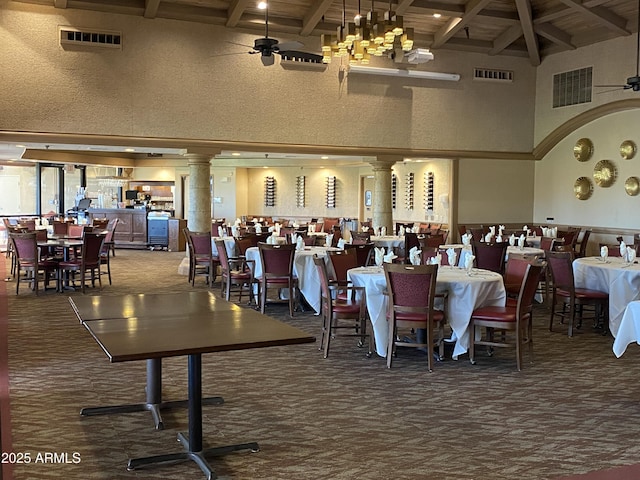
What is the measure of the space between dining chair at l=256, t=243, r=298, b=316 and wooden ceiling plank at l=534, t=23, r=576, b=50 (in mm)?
8876

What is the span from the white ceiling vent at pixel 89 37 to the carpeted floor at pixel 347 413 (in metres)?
6.65

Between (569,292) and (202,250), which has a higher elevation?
(202,250)

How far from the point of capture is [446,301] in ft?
20.8

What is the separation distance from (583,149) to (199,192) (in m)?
8.46

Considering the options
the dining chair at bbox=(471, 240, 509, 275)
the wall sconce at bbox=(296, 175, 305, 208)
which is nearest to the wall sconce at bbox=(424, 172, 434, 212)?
the wall sconce at bbox=(296, 175, 305, 208)

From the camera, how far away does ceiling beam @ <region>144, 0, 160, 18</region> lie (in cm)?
1190

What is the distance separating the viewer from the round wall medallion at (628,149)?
43.2 ft

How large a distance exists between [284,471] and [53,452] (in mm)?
1444

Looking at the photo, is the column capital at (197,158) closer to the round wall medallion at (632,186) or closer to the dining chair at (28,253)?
the dining chair at (28,253)

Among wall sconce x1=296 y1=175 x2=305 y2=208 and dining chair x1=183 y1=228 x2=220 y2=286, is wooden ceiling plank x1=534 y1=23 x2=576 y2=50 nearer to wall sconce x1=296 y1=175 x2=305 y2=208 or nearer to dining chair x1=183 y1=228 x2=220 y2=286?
wall sconce x1=296 y1=175 x2=305 y2=208

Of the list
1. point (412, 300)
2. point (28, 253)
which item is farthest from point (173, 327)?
point (28, 253)

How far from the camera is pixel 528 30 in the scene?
1401 cm

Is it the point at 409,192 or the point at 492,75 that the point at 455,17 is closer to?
the point at 492,75

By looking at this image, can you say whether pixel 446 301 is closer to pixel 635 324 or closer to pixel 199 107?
pixel 635 324
